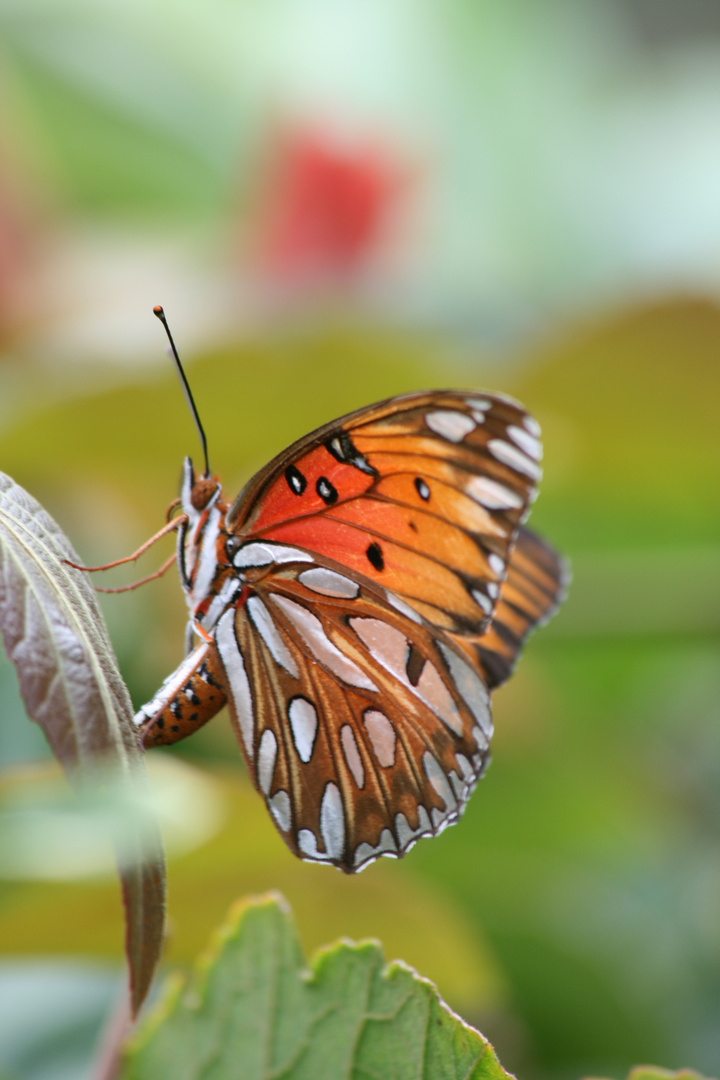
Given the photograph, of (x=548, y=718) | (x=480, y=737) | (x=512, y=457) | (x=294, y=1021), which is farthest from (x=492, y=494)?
(x=548, y=718)

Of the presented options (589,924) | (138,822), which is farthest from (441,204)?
(138,822)

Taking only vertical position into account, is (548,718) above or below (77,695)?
below

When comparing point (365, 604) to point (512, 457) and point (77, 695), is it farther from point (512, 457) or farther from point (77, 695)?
point (77, 695)

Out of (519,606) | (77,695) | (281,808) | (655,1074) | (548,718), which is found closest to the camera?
(77,695)

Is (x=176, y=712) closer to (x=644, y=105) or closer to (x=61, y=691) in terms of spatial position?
(x=61, y=691)

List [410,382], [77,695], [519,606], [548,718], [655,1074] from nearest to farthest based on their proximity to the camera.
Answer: [77,695] → [655,1074] → [519,606] → [410,382] → [548,718]

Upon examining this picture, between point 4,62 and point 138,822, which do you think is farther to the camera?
point 4,62

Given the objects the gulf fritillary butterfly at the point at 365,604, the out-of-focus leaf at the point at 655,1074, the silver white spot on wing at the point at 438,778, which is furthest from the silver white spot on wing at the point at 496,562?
the out-of-focus leaf at the point at 655,1074
